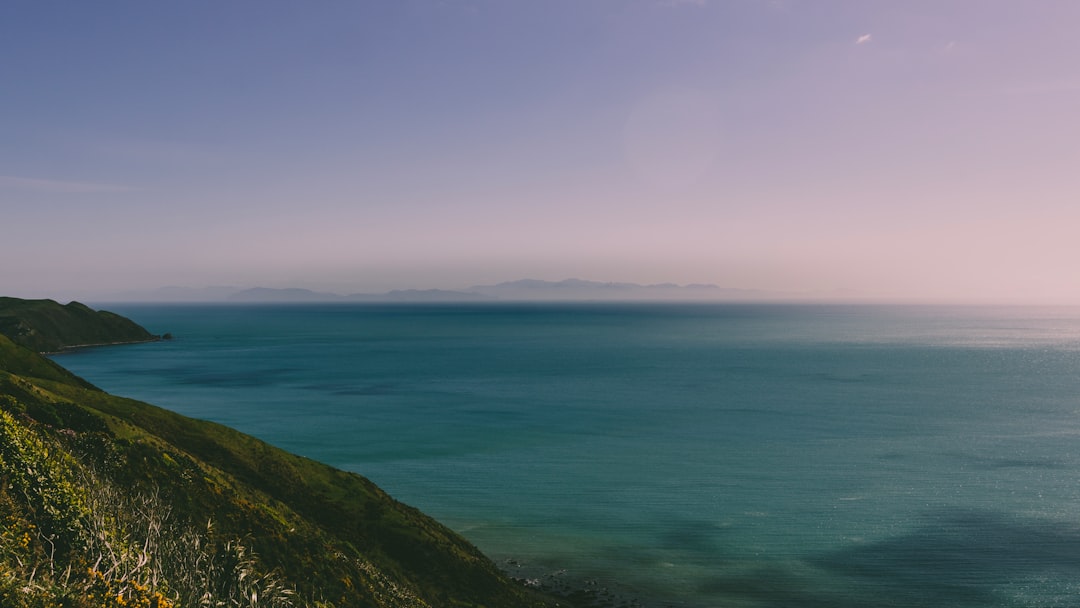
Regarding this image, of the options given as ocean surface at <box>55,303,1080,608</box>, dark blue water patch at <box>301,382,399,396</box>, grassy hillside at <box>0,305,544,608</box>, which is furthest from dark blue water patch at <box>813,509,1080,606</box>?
dark blue water patch at <box>301,382,399,396</box>

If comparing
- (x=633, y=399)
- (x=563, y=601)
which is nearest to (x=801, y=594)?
(x=563, y=601)

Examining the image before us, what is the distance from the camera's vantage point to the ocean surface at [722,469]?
47.0 meters

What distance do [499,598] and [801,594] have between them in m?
21.9

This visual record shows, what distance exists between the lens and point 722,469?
77250mm

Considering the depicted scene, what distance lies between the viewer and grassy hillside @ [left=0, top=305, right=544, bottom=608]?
837 inches

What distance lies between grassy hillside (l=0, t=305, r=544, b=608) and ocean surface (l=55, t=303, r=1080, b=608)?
38.9 ft

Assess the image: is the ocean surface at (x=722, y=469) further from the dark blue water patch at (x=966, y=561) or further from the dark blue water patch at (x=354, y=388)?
the dark blue water patch at (x=354, y=388)

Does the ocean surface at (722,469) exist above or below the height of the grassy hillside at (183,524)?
below

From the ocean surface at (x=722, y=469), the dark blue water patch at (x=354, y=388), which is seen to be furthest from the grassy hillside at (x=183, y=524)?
the dark blue water patch at (x=354, y=388)

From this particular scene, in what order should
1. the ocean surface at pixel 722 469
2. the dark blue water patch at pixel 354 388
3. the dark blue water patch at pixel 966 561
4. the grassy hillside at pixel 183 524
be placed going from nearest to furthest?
the grassy hillside at pixel 183 524 → the dark blue water patch at pixel 966 561 → the ocean surface at pixel 722 469 → the dark blue water patch at pixel 354 388

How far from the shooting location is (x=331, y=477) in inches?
1818

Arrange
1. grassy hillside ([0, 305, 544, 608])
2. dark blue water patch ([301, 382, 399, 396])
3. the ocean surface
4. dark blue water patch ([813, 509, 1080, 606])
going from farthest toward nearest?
dark blue water patch ([301, 382, 399, 396]), the ocean surface, dark blue water patch ([813, 509, 1080, 606]), grassy hillside ([0, 305, 544, 608])

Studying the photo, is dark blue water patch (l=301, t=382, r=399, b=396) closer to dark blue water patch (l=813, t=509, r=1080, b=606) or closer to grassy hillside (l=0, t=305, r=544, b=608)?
grassy hillside (l=0, t=305, r=544, b=608)

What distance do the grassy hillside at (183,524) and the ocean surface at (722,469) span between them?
38.9ft
